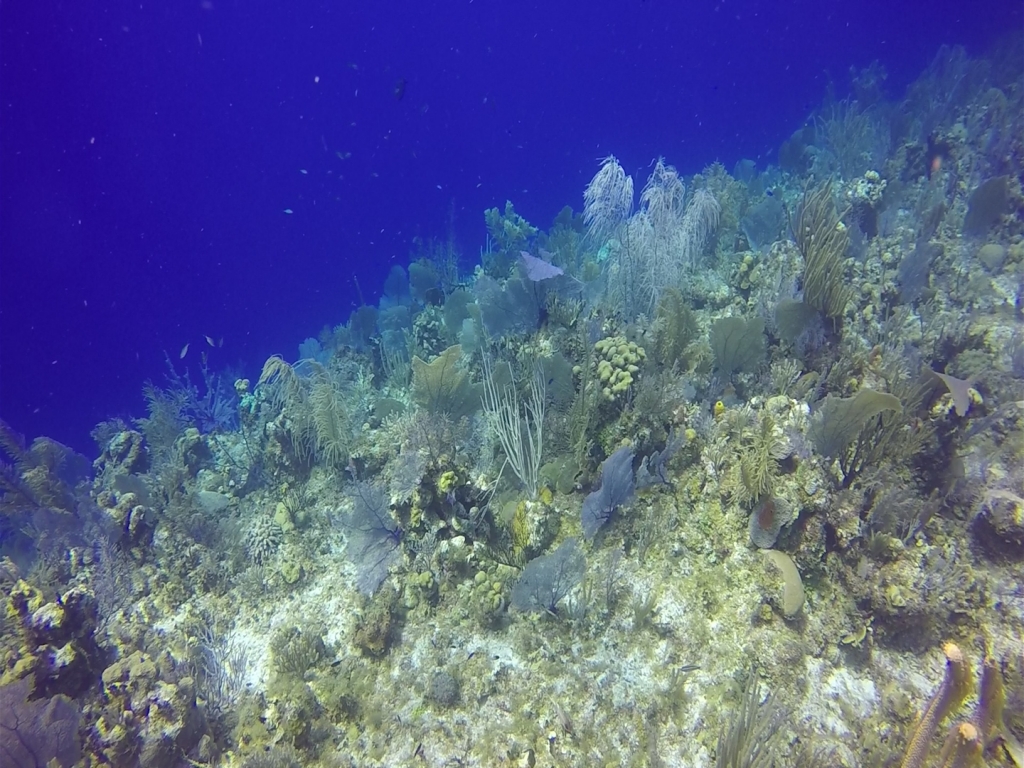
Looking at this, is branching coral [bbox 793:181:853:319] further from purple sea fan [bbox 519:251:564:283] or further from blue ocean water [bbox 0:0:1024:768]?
purple sea fan [bbox 519:251:564:283]

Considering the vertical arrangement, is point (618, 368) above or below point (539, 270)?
below

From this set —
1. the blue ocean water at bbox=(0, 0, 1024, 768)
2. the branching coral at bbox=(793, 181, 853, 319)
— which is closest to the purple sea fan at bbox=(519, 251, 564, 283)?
the blue ocean water at bbox=(0, 0, 1024, 768)

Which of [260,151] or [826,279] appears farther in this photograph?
[260,151]

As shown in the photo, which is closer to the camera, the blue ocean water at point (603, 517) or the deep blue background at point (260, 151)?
the blue ocean water at point (603, 517)

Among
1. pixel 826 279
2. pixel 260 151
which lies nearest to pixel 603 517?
pixel 826 279

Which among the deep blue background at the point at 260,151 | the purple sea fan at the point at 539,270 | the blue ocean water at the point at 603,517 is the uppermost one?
the deep blue background at the point at 260,151

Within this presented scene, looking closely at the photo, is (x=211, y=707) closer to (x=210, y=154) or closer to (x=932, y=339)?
(x=932, y=339)

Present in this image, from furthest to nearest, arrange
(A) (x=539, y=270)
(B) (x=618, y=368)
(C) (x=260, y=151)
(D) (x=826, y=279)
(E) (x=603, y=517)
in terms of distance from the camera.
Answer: (C) (x=260, y=151), (A) (x=539, y=270), (D) (x=826, y=279), (B) (x=618, y=368), (E) (x=603, y=517)

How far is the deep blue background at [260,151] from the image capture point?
3478cm

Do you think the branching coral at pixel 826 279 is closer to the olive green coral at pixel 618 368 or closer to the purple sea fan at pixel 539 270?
the olive green coral at pixel 618 368

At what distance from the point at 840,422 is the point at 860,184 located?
23.7 feet

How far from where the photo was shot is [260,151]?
72688 millimetres

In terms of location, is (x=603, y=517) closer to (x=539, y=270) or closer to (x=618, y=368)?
(x=618, y=368)

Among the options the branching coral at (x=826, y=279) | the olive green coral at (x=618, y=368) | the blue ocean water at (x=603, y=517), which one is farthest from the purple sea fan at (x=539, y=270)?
the branching coral at (x=826, y=279)
